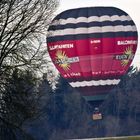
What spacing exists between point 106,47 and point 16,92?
88.6 feet

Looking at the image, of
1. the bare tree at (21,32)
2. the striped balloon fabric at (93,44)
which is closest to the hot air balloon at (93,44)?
the striped balloon fabric at (93,44)

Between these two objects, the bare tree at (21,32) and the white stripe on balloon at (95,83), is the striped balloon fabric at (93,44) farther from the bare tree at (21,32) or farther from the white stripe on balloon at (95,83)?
the bare tree at (21,32)

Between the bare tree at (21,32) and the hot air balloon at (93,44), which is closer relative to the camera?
the bare tree at (21,32)

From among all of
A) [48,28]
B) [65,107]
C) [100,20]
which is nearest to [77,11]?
[100,20]

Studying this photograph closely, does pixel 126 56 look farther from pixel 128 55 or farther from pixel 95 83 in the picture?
pixel 95 83

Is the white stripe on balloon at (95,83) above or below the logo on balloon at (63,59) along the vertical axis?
below

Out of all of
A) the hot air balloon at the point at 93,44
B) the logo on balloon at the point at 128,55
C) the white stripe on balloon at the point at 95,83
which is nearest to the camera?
the hot air balloon at the point at 93,44

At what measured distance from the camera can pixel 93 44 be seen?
51.8 meters

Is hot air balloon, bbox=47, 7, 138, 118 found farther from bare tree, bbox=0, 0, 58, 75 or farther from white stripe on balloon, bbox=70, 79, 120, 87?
bare tree, bbox=0, 0, 58, 75

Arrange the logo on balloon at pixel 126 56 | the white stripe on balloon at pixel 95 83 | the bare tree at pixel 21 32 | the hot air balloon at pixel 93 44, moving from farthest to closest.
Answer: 1. the white stripe on balloon at pixel 95 83
2. the logo on balloon at pixel 126 56
3. the hot air balloon at pixel 93 44
4. the bare tree at pixel 21 32

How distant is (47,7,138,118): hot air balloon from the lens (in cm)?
5147

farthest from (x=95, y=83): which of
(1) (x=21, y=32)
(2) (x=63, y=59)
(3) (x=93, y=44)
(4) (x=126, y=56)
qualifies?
(1) (x=21, y=32)

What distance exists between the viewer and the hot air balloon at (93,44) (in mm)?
51469

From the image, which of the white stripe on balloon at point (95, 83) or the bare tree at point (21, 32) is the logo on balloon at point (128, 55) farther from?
the bare tree at point (21, 32)
